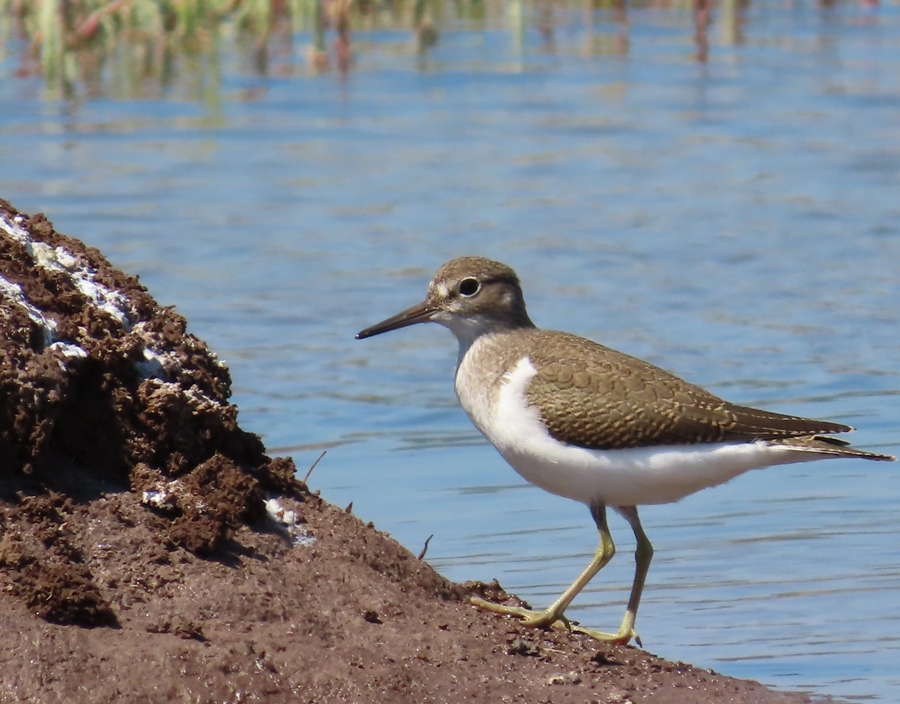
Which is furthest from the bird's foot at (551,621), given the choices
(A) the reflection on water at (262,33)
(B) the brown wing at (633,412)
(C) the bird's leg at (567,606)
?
(A) the reflection on water at (262,33)

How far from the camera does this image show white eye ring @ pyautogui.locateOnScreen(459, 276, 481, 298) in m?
6.82

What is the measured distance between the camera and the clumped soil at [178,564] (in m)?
4.66

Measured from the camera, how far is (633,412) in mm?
6016

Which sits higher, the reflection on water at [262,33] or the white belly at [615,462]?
the reflection on water at [262,33]

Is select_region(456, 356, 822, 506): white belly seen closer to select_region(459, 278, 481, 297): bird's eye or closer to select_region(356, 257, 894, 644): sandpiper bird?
select_region(356, 257, 894, 644): sandpiper bird

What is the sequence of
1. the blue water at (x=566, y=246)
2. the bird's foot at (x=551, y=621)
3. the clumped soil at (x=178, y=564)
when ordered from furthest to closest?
the blue water at (x=566, y=246) < the bird's foot at (x=551, y=621) < the clumped soil at (x=178, y=564)

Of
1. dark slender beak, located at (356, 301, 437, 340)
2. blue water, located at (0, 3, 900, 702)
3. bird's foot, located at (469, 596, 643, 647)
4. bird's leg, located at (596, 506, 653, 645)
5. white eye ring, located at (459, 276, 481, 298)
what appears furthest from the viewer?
blue water, located at (0, 3, 900, 702)

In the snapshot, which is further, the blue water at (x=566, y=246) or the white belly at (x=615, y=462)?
the blue water at (x=566, y=246)

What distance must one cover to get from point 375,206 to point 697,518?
6467 mm

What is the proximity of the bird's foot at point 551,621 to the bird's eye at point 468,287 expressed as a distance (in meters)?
1.50

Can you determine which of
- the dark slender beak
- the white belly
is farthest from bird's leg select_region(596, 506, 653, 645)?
the dark slender beak

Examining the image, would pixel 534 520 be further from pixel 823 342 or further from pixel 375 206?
pixel 375 206

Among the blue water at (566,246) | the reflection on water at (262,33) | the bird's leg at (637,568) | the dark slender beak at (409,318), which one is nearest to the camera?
the bird's leg at (637,568)

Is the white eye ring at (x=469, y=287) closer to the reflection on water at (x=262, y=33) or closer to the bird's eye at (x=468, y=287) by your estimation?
the bird's eye at (x=468, y=287)
